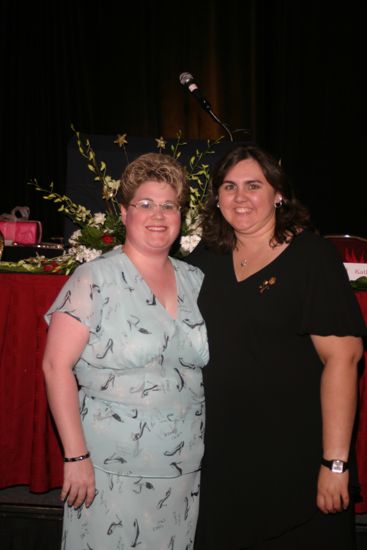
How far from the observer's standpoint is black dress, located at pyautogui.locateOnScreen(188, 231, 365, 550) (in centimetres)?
158

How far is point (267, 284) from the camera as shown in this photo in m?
1.61

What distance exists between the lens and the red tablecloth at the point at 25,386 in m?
2.12

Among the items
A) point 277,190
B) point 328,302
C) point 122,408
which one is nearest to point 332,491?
point 328,302

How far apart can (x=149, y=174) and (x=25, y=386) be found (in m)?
1.12

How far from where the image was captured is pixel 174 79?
569cm

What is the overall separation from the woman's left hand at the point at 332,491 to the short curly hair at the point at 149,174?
0.96 meters

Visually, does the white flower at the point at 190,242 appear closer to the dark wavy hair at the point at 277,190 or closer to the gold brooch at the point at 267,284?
the dark wavy hair at the point at 277,190

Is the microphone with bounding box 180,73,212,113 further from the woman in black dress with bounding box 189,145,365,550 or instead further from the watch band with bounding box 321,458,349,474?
the watch band with bounding box 321,458,349,474

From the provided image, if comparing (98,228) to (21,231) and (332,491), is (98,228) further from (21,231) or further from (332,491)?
(332,491)

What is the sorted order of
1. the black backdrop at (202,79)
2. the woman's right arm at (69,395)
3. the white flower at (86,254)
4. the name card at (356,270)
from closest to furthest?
1. the woman's right arm at (69,395)
2. the white flower at (86,254)
3. the name card at (356,270)
4. the black backdrop at (202,79)

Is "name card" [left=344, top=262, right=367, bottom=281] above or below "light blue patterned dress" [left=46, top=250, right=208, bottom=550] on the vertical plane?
above

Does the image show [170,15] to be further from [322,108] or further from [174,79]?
[322,108]

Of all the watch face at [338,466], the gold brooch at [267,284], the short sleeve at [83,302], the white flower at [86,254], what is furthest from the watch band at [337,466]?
the white flower at [86,254]

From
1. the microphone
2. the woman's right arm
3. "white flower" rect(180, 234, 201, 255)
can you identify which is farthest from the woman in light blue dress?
the microphone
